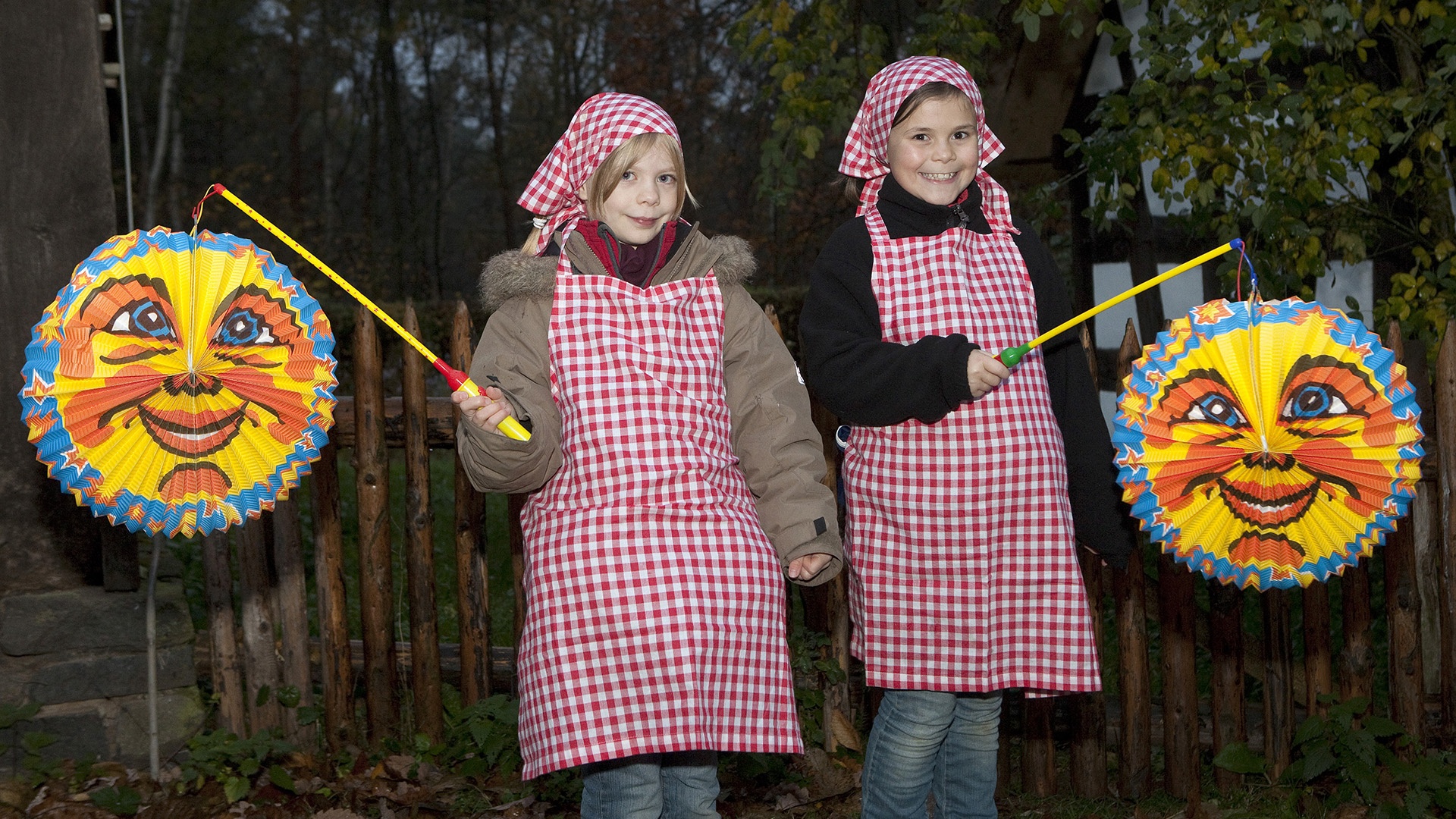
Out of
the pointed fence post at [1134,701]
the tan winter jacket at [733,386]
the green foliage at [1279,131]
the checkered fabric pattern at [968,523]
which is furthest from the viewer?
the green foliage at [1279,131]

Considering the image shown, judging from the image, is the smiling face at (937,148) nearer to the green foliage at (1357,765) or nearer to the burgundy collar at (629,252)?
the burgundy collar at (629,252)

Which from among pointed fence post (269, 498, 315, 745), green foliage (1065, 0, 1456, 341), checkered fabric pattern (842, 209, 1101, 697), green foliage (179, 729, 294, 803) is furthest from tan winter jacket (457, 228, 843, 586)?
green foliage (1065, 0, 1456, 341)

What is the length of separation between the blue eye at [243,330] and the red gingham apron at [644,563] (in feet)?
1.74

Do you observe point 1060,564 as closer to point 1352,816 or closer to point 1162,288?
point 1352,816

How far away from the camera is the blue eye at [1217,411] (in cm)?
236

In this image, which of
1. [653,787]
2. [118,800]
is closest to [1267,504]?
[653,787]

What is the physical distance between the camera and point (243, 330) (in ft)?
7.90

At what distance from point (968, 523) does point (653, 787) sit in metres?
0.82

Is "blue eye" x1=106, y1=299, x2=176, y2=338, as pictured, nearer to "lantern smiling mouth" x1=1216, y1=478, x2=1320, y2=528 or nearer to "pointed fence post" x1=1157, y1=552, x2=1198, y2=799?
"lantern smiling mouth" x1=1216, y1=478, x2=1320, y2=528

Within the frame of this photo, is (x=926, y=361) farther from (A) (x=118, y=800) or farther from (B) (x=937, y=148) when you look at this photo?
(A) (x=118, y=800)

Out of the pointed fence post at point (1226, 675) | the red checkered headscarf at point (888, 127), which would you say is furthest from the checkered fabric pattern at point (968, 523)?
the pointed fence post at point (1226, 675)

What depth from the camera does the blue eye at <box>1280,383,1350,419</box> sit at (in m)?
2.34

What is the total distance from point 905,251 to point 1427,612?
2.19 meters

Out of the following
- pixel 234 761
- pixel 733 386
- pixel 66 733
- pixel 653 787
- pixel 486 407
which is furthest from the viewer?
pixel 234 761
